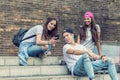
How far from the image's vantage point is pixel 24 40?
686 cm

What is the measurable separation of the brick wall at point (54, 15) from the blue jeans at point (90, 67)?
393cm

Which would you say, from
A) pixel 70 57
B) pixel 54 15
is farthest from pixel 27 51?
pixel 54 15

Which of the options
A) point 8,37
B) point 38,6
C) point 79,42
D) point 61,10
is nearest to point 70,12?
point 61,10

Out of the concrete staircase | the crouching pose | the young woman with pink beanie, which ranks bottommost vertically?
the concrete staircase

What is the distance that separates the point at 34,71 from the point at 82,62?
851 mm

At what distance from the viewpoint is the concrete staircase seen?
601 cm

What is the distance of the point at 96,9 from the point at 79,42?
4338 mm

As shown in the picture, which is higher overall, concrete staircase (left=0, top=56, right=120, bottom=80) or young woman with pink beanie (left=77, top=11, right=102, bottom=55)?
young woman with pink beanie (left=77, top=11, right=102, bottom=55)

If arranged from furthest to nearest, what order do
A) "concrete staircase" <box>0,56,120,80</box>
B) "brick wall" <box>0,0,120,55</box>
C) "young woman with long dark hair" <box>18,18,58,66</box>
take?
1. "brick wall" <box>0,0,120,55</box>
2. "young woman with long dark hair" <box>18,18,58,66</box>
3. "concrete staircase" <box>0,56,120,80</box>

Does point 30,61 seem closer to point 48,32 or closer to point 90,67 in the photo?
point 48,32

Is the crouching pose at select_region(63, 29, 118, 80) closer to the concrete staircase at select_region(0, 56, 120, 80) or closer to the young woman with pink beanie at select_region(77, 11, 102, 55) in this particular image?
the concrete staircase at select_region(0, 56, 120, 80)

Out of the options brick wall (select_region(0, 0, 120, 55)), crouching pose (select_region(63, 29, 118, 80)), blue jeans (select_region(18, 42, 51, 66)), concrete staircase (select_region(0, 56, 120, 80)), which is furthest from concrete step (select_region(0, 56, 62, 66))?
brick wall (select_region(0, 0, 120, 55))

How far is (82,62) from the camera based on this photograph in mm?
6156

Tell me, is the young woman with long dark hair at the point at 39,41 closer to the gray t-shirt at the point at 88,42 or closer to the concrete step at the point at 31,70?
the concrete step at the point at 31,70
